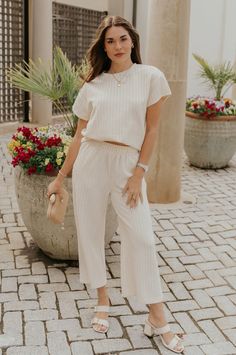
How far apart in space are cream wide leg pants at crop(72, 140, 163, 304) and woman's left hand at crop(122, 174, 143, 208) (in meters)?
0.02

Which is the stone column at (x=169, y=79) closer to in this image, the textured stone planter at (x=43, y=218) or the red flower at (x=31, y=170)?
the textured stone planter at (x=43, y=218)

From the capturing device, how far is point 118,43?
2.80 metres

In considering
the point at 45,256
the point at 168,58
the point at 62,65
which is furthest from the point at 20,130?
the point at 168,58

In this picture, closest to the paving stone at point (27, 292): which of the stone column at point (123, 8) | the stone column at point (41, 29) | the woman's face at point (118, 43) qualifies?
the woman's face at point (118, 43)

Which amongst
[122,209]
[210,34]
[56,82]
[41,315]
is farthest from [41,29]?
[122,209]

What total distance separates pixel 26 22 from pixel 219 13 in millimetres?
4088

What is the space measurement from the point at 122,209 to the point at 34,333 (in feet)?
3.05

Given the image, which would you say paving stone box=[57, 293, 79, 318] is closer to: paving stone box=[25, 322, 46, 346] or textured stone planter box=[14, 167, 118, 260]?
paving stone box=[25, 322, 46, 346]

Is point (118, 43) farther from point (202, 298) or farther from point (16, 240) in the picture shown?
point (16, 240)

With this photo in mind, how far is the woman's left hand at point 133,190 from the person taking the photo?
2.83 m

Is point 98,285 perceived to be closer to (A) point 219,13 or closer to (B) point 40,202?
(B) point 40,202

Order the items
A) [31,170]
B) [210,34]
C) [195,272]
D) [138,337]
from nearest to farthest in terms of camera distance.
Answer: [138,337]
[31,170]
[195,272]
[210,34]

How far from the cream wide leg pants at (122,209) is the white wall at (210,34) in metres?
Result: 8.55

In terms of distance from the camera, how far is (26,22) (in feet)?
33.1
